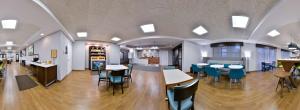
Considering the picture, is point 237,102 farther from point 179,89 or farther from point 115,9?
point 115,9

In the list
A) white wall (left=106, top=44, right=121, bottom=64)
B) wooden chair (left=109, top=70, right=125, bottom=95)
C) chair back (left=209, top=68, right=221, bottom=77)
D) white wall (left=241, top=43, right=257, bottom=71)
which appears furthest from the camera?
white wall (left=106, top=44, right=121, bottom=64)

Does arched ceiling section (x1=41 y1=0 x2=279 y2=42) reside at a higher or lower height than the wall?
higher

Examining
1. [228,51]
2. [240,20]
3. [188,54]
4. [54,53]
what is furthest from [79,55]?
[228,51]

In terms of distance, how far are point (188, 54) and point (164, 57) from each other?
7621mm

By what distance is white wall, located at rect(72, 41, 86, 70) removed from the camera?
9008 mm

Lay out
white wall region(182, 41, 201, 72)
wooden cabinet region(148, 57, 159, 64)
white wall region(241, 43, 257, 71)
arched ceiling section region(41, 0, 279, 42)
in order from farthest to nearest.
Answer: wooden cabinet region(148, 57, 159, 64) < white wall region(241, 43, 257, 71) < white wall region(182, 41, 201, 72) < arched ceiling section region(41, 0, 279, 42)

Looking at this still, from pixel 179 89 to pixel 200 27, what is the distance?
15.4 feet

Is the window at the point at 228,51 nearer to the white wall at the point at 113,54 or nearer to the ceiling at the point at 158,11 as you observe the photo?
the ceiling at the point at 158,11

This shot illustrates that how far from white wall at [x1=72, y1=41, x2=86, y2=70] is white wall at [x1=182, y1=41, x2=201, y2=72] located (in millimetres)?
6772

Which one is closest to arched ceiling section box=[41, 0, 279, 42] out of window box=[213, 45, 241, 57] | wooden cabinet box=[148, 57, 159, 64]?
window box=[213, 45, 241, 57]

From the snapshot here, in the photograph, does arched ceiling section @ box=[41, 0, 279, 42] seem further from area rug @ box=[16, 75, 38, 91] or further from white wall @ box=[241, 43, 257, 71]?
white wall @ box=[241, 43, 257, 71]

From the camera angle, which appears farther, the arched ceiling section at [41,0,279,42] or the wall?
the wall

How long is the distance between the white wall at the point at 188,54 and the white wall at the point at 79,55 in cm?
677

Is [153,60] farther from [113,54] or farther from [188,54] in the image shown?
[188,54]
